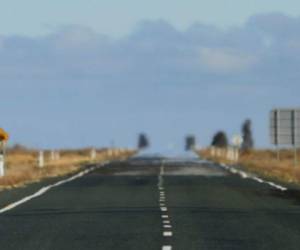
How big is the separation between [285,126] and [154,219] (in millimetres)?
40367

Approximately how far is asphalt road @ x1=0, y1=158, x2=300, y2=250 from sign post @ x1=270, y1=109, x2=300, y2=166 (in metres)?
25.5

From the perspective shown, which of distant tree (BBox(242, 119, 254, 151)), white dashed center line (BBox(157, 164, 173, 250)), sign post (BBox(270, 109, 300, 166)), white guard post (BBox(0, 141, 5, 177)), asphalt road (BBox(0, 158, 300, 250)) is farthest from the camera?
distant tree (BBox(242, 119, 254, 151))

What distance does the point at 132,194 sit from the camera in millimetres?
30828

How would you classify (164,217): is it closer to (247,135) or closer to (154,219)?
(154,219)

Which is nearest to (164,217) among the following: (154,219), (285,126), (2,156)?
(154,219)

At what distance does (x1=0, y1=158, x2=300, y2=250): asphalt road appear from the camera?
16094mm

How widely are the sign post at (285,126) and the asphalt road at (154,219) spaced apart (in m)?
25.5

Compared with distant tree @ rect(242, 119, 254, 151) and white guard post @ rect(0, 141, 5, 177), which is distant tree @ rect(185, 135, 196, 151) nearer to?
distant tree @ rect(242, 119, 254, 151)

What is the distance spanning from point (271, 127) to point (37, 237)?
4533cm

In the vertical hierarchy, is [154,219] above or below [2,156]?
below

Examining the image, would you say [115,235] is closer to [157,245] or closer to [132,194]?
[157,245]

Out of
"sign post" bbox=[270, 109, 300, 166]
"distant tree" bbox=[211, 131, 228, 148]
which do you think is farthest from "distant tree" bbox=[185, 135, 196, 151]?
"sign post" bbox=[270, 109, 300, 166]

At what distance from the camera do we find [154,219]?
20891 mm

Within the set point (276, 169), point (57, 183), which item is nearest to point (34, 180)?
point (57, 183)
